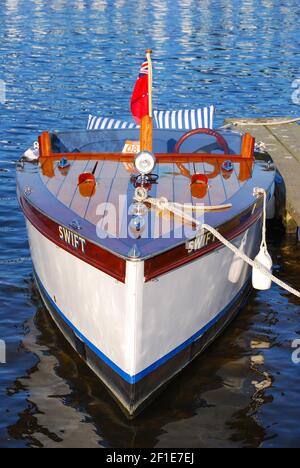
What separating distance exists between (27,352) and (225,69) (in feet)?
70.9

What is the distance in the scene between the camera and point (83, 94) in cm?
2542

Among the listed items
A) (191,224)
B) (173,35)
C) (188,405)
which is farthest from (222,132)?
(173,35)

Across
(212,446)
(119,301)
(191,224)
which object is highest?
(191,224)

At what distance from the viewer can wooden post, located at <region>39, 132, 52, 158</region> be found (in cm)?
1120

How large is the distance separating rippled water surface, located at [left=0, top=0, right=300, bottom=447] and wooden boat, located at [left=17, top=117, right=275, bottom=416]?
0.36 metres

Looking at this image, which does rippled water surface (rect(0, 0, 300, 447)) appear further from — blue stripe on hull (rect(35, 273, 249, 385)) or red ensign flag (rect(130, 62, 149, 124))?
red ensign flag (rect(130, 62, 149, 124))

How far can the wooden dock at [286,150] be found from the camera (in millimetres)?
13828

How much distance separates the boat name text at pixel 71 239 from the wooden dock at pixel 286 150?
5.22m

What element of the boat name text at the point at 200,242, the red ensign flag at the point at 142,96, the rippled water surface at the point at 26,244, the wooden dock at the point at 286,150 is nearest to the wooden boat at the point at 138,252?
the boat name text at the point at 200,242

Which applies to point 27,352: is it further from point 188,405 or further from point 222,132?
point 222,132

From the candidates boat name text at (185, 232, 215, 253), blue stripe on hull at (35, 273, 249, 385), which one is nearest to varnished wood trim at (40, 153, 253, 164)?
blue stripe on hull at (35, 273, 249, 385)

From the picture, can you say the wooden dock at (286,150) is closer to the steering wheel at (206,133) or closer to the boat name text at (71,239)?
the steering wheel at (206,133)

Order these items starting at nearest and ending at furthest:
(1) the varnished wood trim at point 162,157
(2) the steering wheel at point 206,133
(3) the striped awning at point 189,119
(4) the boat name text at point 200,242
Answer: (4) the boat name text at point 200,242 → (1) the varnished wood trim at point 162,157 → (2) the steering wheel at point 206,133 → (3) the striped awning at point 189,119

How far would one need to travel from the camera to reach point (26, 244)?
13758 mm
